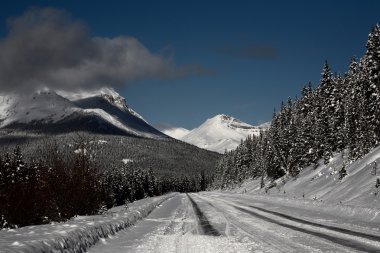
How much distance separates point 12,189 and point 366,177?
24.5 meters

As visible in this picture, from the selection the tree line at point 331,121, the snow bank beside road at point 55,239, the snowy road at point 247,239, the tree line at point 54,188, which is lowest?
the snowy road at point 247,239

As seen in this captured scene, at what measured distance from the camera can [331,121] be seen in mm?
54188

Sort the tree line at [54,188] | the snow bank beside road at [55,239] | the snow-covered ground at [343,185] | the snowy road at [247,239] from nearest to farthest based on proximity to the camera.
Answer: the snow bank beside road at [55,239] → the snowy road at [247,239] → the tree line at [54,188] → the snow-covered ground at [343,185]

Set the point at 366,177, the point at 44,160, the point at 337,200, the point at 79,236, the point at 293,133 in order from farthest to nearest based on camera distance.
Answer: the point at 293,133, the point at 366,177, the point at 337,200, the point at 44,160, the point at 79,236

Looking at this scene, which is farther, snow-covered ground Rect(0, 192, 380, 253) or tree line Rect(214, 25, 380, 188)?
tree line Rect(214, 25, 380, 188)

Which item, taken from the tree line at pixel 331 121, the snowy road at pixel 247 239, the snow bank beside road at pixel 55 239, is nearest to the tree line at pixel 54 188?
the snowy road at pixel 247 239

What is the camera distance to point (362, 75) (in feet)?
159

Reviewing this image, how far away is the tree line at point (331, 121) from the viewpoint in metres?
44.8

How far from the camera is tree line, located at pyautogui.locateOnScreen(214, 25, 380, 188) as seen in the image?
147 ft

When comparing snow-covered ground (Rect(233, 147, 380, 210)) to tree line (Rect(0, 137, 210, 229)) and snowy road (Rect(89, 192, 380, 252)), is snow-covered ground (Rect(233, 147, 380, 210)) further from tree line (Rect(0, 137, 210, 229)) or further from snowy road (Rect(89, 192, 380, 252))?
tree line (Rect(0, 137, 210, 229))

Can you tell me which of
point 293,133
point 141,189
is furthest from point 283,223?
point 141,189

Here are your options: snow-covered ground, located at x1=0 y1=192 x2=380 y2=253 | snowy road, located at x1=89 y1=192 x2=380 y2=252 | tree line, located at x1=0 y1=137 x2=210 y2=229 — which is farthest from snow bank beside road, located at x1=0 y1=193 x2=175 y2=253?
tree line, located at x1=0 y1=137 x2=210 y2=229

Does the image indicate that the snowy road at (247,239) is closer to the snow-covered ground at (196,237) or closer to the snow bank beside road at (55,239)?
the snow-covered ground at (196,237)

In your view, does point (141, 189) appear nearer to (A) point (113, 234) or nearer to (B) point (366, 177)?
(B) point (366, 177)
